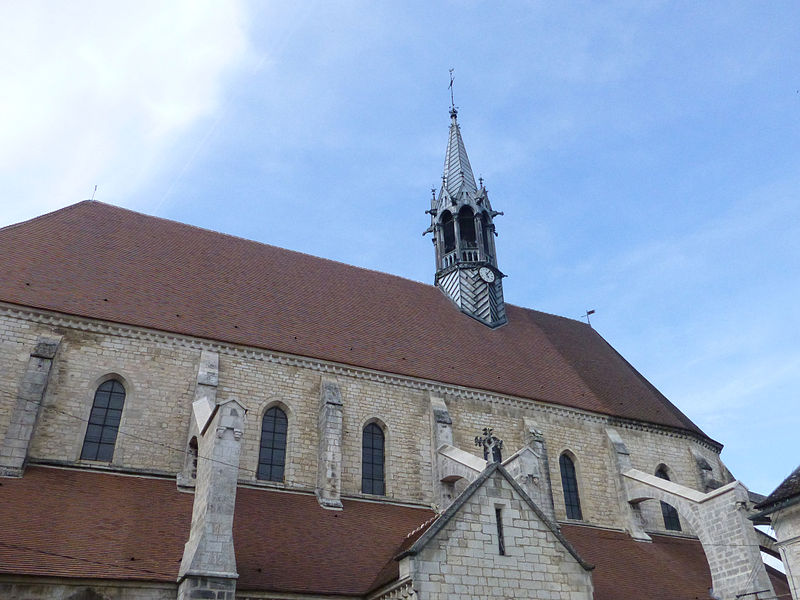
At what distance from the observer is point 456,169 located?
1177 inches

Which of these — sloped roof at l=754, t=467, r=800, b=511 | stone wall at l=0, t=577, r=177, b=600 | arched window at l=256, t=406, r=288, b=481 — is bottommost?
stone wall at l=0, t=577, r=177, b=600

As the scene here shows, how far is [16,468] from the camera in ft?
45.3

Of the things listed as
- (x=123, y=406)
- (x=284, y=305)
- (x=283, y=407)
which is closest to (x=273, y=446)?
(x=283, y=407)

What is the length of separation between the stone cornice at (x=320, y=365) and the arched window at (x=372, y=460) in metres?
1.47

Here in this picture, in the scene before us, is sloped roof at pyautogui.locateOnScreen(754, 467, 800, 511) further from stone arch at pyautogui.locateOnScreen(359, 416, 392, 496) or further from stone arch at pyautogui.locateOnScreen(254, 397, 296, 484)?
stone arch at pyautogui.locateOnScreen(254, 397, 296, 484)

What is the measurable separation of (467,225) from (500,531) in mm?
16526

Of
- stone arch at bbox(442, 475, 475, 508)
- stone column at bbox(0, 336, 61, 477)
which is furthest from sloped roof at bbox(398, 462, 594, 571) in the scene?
stone column at bbox(0, 336, 61, 477)

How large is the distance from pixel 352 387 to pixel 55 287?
7.84m

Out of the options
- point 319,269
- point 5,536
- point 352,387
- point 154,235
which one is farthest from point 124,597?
point 319,269

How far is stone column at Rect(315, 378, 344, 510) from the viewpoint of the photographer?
1652 cm

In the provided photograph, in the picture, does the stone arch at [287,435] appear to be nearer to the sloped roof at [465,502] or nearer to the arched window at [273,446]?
the arched window at [273,446]

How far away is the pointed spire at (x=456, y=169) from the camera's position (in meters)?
28.8

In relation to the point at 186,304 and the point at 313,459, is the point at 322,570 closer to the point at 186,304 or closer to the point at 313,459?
the point at 313,459

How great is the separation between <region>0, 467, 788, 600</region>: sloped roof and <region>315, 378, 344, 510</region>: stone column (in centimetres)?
35
